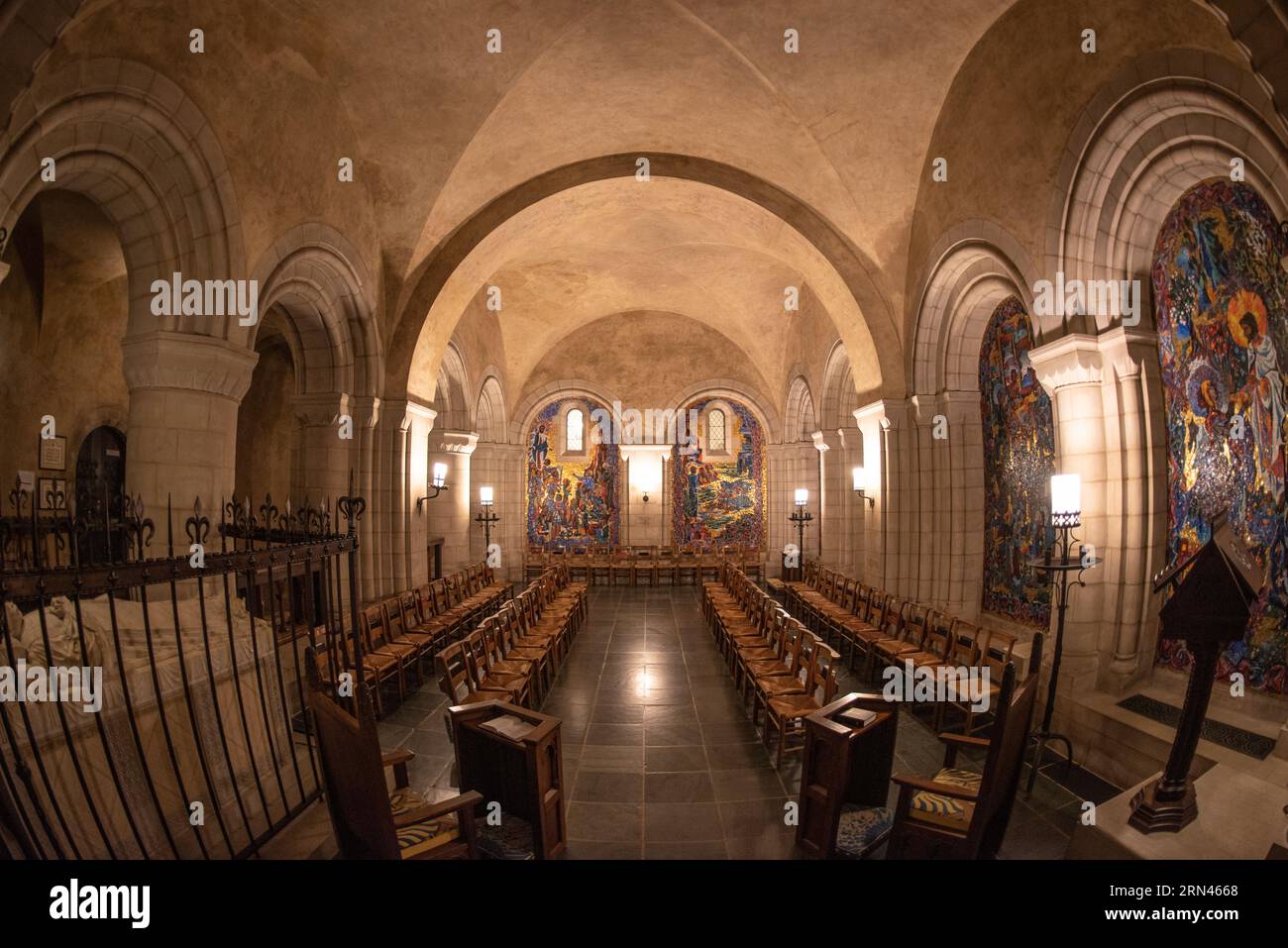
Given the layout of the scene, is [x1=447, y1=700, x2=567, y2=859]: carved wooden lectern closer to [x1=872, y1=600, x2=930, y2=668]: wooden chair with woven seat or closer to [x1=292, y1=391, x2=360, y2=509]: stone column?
[x1=872, y1=600, x2=930, y2=668]: wooden chair with woven seat

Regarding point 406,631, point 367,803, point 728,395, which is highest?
point 728,395

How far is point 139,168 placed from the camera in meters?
4.68

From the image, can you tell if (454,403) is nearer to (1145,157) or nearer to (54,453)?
(54,453)

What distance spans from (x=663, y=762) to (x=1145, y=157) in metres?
5.67

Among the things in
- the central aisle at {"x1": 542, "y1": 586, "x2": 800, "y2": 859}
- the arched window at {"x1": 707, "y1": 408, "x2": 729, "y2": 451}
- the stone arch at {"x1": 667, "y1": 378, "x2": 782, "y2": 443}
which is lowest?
the central aisle at {"x1": 542, "y1": 586, "x2": 800, "y2": 859}

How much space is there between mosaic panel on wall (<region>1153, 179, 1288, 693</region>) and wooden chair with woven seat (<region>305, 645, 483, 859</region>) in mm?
4594

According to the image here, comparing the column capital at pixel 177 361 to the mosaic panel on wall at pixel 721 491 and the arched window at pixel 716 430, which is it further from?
the arched window at pixel 716 430

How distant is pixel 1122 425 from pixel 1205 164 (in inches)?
73.6

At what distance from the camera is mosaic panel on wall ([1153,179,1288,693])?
394 centimetres

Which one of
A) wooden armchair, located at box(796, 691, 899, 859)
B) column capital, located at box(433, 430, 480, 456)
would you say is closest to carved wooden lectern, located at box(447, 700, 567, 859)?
wooden armchair, located at box(796, 691, 899, 859)

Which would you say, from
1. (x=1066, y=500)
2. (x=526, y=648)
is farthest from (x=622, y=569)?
(x=1066, y=500)

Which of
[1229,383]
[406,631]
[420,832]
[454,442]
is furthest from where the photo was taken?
[454,442]

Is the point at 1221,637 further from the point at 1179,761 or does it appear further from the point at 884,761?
the point at 884,761

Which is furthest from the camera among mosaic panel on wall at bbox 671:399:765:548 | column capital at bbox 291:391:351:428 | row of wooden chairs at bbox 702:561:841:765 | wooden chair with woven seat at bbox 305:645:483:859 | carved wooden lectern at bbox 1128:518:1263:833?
mosaic panel on wall at bbox 671:399:765:548
